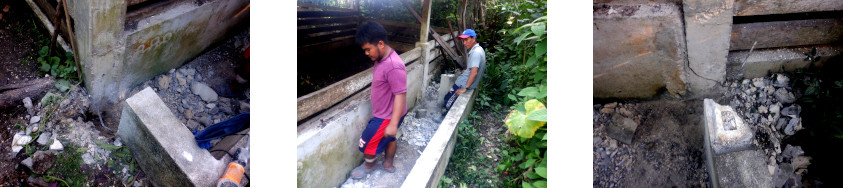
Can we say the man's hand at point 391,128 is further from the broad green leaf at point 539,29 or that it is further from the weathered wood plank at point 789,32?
the weathered wood plank at point 789,32

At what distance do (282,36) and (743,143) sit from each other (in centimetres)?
265

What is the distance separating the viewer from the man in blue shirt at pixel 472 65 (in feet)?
8.60

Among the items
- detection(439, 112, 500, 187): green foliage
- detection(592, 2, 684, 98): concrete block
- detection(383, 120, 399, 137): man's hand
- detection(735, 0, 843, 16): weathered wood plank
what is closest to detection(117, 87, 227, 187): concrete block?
detection(383, 120, 399, 137): man's hand

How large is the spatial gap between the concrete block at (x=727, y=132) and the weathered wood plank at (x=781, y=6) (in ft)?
1.93

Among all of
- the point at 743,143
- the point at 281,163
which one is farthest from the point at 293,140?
the point at 743,143

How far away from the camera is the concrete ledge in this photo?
2293 mm

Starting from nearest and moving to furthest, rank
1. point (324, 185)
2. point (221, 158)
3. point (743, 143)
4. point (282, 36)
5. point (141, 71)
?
point (282, 36), point (743, 143), point (324, 185), point (221, 158), point (141, 71)

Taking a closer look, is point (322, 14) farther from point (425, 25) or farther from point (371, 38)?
point (371, 38)

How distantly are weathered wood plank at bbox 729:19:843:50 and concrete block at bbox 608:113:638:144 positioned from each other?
29.1 inches

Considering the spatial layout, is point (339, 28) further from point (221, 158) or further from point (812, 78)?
point (812, 78)

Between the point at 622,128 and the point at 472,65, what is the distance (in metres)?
1.09

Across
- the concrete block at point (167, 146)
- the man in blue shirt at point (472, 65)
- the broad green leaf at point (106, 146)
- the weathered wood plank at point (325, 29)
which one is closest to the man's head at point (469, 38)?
the man in blue shirt at point (472, 65)

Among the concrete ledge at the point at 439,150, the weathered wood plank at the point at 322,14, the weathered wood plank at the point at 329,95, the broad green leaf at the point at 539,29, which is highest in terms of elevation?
the broad green leaf at the point at 539,29

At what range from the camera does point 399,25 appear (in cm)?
515
